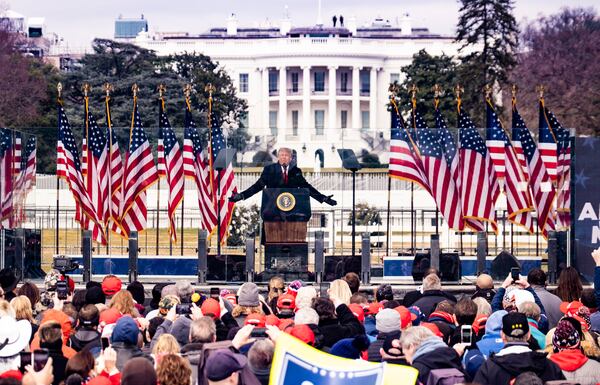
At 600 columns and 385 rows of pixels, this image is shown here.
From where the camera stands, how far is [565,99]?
8238 cm

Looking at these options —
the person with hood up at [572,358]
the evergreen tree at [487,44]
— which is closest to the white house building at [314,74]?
the evergreen tree at [487,44]

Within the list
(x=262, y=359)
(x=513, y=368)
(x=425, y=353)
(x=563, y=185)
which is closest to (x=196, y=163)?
(x=563, y=185)

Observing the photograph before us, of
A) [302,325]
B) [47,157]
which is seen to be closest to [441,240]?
[47,157]

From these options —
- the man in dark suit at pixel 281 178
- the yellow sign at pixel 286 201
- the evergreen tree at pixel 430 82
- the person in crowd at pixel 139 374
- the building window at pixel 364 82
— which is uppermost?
the building window at pixel 364 82

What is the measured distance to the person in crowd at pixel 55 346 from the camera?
1461 cm

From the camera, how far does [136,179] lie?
31.7 m

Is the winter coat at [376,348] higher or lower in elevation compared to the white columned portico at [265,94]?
lower

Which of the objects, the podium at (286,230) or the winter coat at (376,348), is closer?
the winter coat at (376,348)

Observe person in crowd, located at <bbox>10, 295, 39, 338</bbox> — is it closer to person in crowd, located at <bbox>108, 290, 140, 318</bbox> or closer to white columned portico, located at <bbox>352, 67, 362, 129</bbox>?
person in crowd, located at <bbox>108, 290, 140, 318</bbox>

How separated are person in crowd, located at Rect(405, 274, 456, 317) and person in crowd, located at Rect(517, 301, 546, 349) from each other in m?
2.59

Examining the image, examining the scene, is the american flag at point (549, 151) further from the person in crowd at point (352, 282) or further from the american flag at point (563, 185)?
the person in crowd at point (352, 282)

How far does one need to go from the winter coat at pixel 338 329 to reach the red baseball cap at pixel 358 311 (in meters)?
0.93

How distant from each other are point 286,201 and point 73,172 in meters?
4.26

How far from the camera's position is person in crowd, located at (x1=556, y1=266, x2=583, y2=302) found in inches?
784
